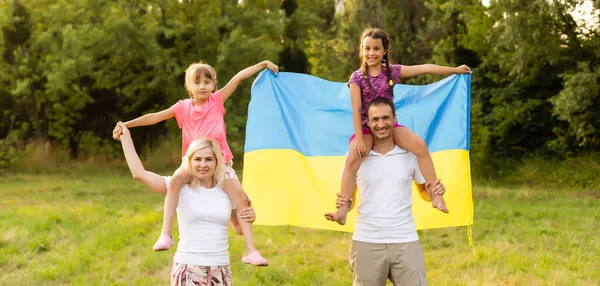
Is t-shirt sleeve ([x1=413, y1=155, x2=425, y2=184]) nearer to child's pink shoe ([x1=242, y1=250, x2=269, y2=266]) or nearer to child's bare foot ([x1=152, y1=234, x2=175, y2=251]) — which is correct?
child's pink shoe ([x1=242, y1=250, x2=269, y2=266])

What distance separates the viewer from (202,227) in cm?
427

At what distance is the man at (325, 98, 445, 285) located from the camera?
4324 millimetres

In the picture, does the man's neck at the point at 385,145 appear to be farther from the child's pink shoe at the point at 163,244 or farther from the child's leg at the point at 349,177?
the child's pink shoe at the point at 163,244

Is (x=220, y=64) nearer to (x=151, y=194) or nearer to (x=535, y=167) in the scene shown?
(x=151, y=194)

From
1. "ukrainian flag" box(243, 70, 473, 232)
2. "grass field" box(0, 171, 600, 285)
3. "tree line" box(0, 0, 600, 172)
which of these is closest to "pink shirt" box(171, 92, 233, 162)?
"ukrainian flag" box(243, 70, 473, 232)

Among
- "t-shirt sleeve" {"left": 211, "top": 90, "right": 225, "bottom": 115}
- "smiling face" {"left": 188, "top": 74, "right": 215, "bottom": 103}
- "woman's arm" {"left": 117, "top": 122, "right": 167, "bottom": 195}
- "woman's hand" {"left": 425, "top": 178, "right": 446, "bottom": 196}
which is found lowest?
"woman's hand" {"left": 425, "top": 178, "right": 446, "bottom": 196}

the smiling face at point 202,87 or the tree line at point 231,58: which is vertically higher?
the tree line at point 231,58

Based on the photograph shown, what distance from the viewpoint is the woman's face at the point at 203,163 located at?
14.2ft

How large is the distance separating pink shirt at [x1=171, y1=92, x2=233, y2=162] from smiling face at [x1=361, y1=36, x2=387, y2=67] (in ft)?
3.78

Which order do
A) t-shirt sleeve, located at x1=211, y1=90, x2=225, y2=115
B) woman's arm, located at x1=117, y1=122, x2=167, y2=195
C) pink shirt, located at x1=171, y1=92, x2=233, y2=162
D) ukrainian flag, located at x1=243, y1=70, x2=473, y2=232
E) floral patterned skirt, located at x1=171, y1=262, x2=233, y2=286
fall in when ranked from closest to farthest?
floral patterned skirt, located at x1=171, y1=262, x2=233, y2=286
woman's arm, located at x1=117, y1=122, x2=167, y2=195
pink shirt, located at x1=171, y1=92, x2=233, y2=162
t-shirt sleeve, located at x1=211, y1=90, x2=225, y2=115
ukrainian flag, located at x1=243, y1=70, x2=473, y2=232

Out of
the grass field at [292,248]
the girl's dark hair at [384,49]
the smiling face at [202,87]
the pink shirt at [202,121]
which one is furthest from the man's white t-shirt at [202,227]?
the grass field at [292,248]

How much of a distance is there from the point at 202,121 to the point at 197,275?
1.41 metres

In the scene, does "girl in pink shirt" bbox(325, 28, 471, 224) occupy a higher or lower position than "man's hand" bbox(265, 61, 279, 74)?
lower

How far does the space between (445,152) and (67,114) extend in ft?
68.8
